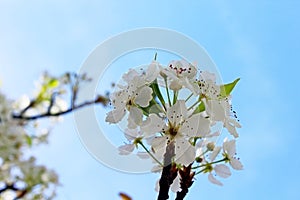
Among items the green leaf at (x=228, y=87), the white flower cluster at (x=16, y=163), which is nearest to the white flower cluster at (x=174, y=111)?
the green leaf at (x=228, y=87)

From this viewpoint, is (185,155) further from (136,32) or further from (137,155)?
(136,32)

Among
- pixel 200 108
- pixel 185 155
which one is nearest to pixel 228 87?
pixel 200 108

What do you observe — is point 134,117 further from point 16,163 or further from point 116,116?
point 16,163

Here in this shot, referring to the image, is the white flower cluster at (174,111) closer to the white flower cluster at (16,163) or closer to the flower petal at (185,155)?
the flower petal at (185,155)

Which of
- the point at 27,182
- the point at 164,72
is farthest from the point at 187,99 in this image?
the point at 27,182

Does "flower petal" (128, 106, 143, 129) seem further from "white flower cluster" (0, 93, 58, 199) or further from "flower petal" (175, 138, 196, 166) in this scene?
"white flower cluster" (0, 93, 58, 199)

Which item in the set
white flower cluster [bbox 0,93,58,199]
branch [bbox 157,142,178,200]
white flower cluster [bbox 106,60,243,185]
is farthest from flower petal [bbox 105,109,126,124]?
white flower cluster [bbox 0,93,58,199]

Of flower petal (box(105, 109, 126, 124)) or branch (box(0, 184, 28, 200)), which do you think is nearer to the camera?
flower petal (box(105, 109, 126, 124))

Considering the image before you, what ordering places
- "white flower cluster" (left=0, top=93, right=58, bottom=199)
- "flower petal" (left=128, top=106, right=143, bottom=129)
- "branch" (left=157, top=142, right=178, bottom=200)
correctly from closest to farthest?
"branch" (left=157, top=142, right=178, bottom=200), "flower petal" (left=128, top=106, right=143, bottom=129), "white flower cluster" (left=0, top=93, right=58, bottom=199)
